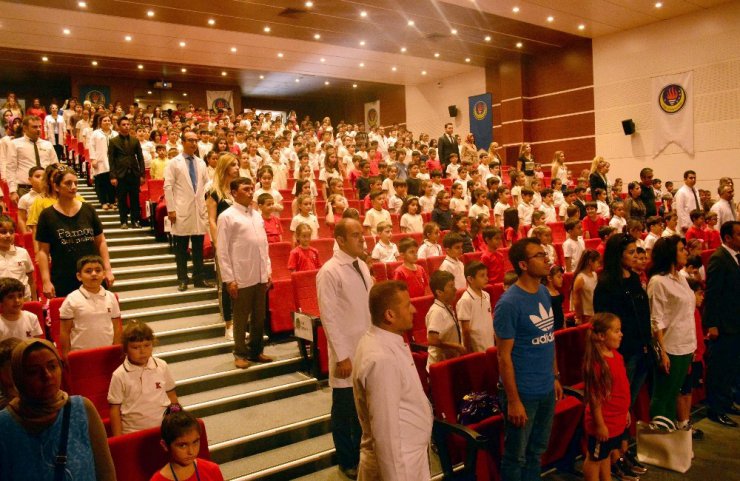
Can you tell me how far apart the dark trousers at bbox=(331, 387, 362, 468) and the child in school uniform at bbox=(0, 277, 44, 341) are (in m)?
1.73

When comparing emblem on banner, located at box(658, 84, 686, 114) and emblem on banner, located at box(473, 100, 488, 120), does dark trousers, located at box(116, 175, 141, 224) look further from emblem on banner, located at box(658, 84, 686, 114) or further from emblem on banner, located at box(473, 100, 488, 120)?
emblem on banner, located at box(473, 100, 488, 120)

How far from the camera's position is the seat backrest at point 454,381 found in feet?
9.28

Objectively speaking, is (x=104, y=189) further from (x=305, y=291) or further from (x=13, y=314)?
(x=13, y=314)

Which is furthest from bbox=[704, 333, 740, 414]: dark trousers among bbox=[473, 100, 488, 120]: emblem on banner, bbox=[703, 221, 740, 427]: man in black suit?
bbox=[473, 100, 488, 120]: emblem on banner

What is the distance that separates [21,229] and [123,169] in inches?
62.6

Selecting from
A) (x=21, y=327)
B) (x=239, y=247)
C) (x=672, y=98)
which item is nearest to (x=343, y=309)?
(x=239, y=247)

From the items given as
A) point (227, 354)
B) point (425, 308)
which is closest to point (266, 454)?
point (227, 354)

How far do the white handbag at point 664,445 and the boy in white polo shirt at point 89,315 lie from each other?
3.30 m

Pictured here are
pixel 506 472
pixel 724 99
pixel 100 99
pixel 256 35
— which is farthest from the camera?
pixel 100 99

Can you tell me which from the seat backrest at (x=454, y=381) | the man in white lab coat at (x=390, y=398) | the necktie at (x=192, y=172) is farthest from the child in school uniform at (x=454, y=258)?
the man in white lab coat at (x=390, y=398)

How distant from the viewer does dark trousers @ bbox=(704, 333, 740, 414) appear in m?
4.14

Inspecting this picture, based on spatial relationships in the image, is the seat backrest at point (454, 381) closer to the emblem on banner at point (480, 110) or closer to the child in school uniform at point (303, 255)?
the child in school uniform at point (303, 255)

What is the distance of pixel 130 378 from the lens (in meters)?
2.76

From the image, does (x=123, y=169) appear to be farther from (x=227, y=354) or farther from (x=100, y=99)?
(x=100, y=99)
